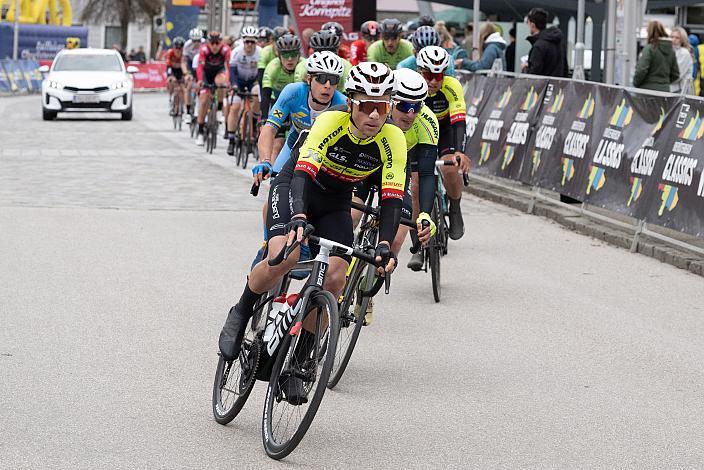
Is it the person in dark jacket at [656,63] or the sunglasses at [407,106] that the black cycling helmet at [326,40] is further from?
the person in dark jacket at [656,63]

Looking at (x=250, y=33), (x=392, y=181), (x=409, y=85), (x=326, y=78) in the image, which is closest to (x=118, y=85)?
(x=250, y=33)

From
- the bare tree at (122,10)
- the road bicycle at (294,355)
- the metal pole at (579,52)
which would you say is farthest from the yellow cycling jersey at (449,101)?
the bare tree at (122,10)

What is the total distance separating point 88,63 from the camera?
33844mm

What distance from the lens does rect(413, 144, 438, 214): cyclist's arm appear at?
9070mm

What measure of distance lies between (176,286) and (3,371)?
310cm

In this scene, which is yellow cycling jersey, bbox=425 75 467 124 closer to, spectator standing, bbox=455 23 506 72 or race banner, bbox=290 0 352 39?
spectator standing, bbox=455 23 506 72

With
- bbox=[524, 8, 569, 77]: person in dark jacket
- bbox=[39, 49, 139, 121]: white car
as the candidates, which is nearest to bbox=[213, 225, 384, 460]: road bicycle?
bbox=[524, 8, 569, 77]: person in dark jacket

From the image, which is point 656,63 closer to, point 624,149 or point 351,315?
point 624,149

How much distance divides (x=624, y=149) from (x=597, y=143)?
2.37 ft

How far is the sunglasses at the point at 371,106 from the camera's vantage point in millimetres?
6750

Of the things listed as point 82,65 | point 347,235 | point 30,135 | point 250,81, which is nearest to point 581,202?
point 250,81

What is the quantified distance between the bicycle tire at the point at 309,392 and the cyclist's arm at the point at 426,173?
2.84 m

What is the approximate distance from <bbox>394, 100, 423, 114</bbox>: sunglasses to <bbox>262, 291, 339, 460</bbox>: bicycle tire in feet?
10.4

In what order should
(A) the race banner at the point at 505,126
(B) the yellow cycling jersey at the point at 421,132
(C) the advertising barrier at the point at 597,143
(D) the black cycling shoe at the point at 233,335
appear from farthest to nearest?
(A) the race banner at the point at 505,126, (C) the advertising barrier at the point at 597,143, (B) the yellow cycling jersey at the point at 421,132, (D) the black cycling shoe at the point at 233,335
